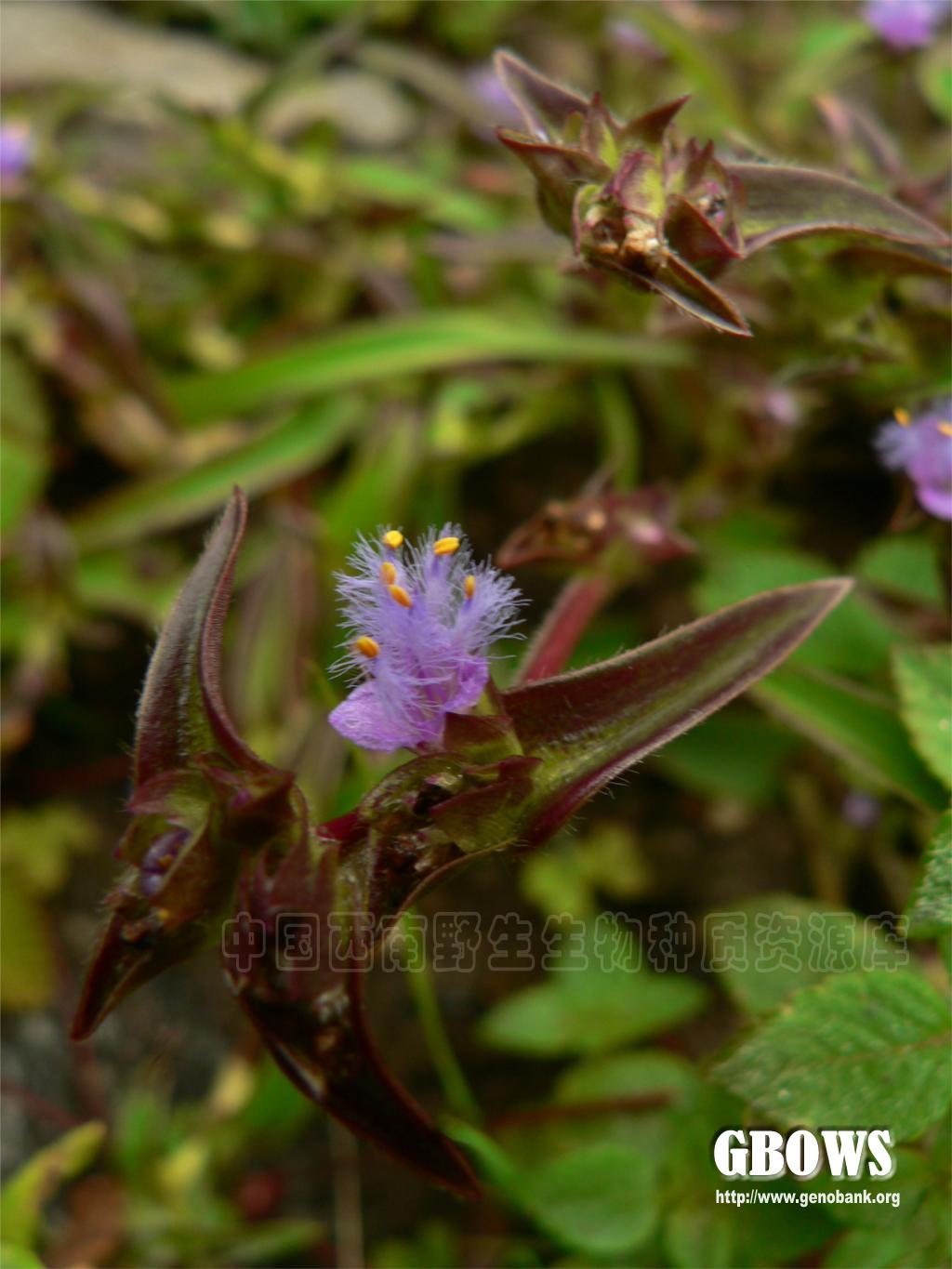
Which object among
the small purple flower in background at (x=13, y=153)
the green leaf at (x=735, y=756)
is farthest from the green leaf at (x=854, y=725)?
the small purple flower in background at (x=13, y=153)

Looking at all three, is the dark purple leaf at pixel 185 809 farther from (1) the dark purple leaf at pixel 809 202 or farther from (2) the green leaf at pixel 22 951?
(2) the green leaf at pixel 22 951

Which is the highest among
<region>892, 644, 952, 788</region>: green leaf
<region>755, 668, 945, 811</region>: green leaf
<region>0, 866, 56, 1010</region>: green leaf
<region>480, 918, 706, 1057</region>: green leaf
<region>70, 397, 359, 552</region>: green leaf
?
<region>892, 644, 952, 788</region>: green leaf

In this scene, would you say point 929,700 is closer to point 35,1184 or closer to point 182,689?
point 182,689

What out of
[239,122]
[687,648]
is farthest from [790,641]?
[239,122]

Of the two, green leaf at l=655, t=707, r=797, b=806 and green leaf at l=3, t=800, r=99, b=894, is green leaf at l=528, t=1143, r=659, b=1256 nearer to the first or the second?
green leaf at l=655, t=707, r=797, b=806

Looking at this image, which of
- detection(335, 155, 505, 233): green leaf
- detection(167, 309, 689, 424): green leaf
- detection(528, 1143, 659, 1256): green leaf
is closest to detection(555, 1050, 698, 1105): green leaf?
detection(528, 1143, 659, 1256): green leaf
